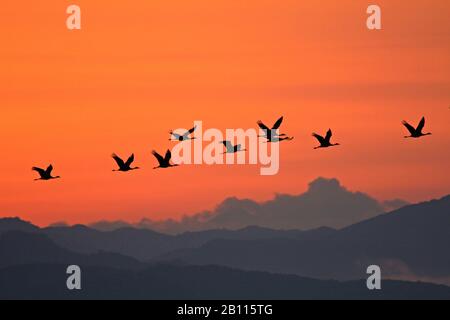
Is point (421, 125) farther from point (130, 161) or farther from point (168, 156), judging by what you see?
point (130, 161)

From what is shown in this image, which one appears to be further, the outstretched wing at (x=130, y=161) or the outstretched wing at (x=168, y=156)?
the outstretched wing at (x=168, y=156)

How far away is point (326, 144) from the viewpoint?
143 meters

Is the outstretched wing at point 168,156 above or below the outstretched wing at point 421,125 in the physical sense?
below

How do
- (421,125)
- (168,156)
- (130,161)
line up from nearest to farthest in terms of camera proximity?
1. (421,125)
2. (130,161)
3. (168,156)

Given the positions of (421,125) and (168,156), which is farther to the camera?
(168,156)

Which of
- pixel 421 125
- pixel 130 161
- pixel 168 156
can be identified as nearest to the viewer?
pixel 421 125

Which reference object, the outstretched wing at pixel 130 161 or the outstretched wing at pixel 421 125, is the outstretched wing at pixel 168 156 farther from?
the outstretched wing at pixel 421 125

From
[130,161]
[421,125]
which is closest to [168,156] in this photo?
[130,161]

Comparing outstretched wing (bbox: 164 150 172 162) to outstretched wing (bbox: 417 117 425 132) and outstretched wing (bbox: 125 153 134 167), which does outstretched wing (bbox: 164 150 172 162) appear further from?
outstretched wing (bbox: 417 117 425 132)

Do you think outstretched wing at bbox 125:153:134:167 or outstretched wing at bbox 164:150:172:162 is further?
outstretched wing at bbox 164:150:172:162
